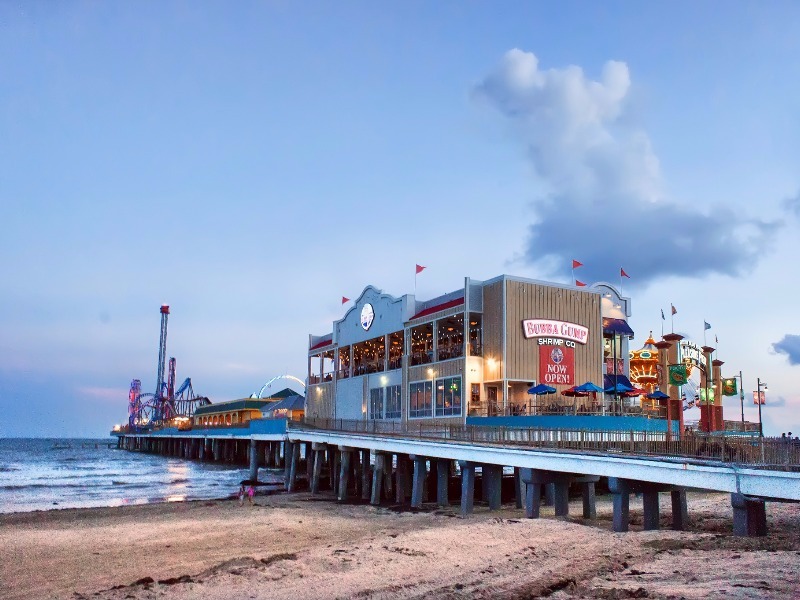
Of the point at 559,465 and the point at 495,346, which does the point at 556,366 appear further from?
the point at 559,465

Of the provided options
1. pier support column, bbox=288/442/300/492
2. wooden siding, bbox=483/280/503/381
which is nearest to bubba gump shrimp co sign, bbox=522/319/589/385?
wooden siding, bbox=483/280/503/381

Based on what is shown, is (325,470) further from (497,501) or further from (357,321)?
(497,501)

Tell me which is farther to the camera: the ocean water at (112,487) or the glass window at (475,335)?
the glass window at (475,335)

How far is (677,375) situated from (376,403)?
21.0 meters

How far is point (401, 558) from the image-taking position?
19.3 metres

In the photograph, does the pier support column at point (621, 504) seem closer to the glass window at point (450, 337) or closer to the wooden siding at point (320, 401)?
the glass window at point (450, 337)

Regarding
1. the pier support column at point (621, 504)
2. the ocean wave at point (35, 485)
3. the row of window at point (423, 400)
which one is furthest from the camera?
the ocean wave at point (35, 485)

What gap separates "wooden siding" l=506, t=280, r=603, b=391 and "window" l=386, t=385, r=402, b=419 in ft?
36.2

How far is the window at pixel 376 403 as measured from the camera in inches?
2121

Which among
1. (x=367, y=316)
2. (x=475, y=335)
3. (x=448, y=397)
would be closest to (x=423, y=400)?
(x=448, y=397)

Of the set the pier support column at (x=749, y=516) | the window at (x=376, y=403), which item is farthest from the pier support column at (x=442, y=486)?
the window at (x=376, y=403)

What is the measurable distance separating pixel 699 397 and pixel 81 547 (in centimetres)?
5343

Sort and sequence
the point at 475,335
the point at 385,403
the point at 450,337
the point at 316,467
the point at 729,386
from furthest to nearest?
the point at 729,386 → the point at 385,403 → the point at 450,337 → the point at 475,335 → the point at 316,467

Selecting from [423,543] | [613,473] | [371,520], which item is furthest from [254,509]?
[613,473]
